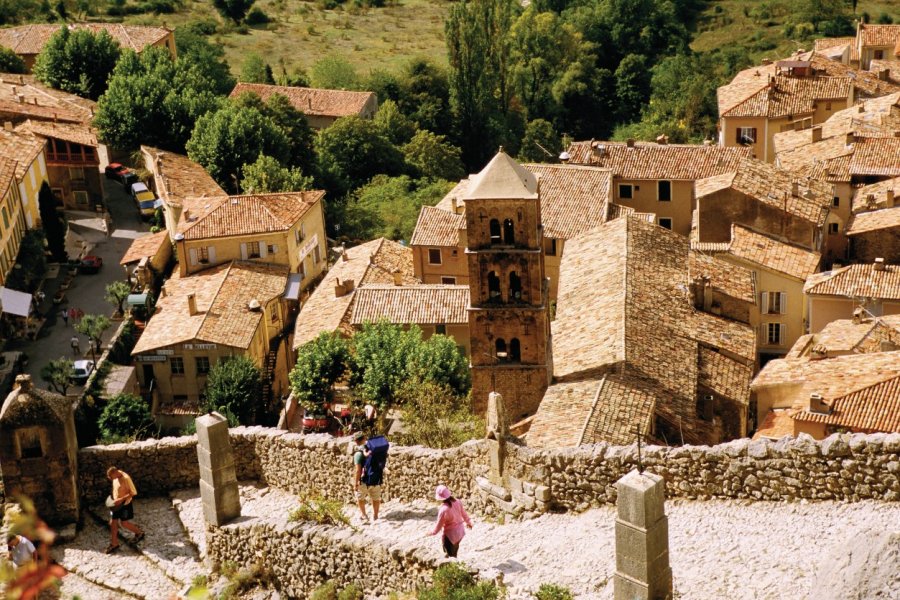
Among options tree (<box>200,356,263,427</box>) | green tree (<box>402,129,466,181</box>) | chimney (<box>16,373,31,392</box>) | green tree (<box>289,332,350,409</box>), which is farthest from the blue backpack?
green tree (<box>402,129,466,181</box>)

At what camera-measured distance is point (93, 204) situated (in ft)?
195

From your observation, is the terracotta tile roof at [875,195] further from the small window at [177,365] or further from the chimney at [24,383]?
the chimney at [24,383]

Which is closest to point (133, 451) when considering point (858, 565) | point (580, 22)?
point (858, 565)

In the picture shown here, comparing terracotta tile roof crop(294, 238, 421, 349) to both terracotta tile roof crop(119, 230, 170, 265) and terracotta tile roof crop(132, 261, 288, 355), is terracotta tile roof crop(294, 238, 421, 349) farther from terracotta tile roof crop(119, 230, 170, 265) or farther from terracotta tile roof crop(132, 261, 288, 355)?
terracotta tile roof crop(119, 230, 170, 265)

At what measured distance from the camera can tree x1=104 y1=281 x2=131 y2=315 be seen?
156 feet

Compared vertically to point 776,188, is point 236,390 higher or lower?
lower

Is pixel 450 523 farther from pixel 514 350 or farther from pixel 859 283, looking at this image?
pixel 859 283

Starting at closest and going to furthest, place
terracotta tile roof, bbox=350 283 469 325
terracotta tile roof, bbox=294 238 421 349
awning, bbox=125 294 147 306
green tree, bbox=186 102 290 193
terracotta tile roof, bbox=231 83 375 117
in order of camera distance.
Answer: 1. terracotta tile roof, bbox=350 283 469 325
2. terracotta tile roof, bbox=294 238 421 349
3. awning, bbox=125 294 147 306
4. green tree, bbox=186 102 290 193
5. terracotta tile roof, bbox=231 83 375 117

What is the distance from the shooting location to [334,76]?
85625 mm

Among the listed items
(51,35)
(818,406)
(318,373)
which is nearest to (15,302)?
(318,373)

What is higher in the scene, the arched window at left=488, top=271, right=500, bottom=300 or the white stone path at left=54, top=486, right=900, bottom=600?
the white stone path at left=54, top=486, right=900, bottom=600

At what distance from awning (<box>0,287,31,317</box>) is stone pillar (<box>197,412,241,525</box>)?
26.4 m

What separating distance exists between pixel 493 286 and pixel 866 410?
30.3ft

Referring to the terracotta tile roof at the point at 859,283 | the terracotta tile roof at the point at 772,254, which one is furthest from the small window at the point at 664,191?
the terracotta tile roof at the point at 859,283
